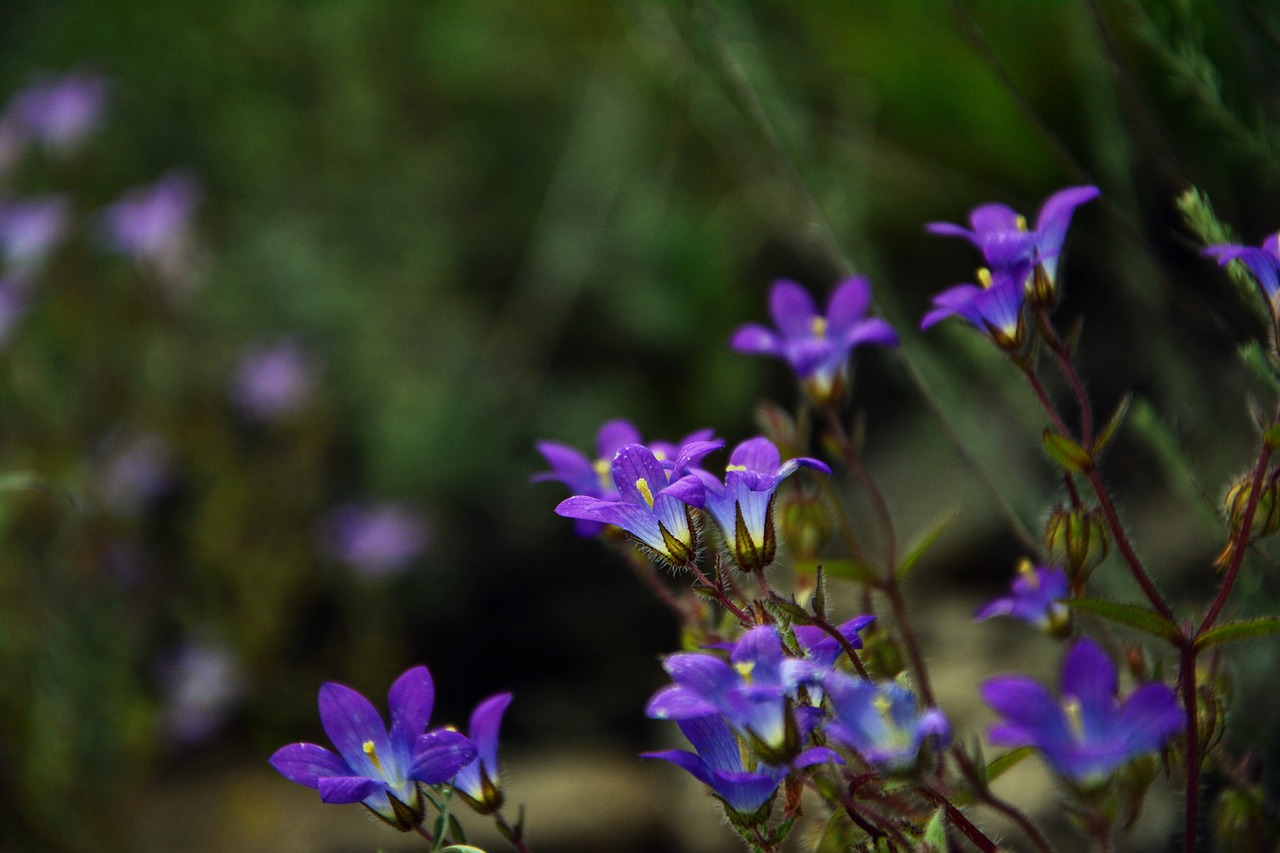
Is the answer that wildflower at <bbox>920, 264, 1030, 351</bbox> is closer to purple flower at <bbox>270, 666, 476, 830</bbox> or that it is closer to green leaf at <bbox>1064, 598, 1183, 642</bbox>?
green leaf at <bbox>1064, 598, 1183, 642</bbox>

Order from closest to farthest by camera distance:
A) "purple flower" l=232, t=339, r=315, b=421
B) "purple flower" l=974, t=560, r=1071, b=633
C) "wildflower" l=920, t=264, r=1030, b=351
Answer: "wildflower" l=920, t=264, r=1030, b=351, "purple flower" l=974, t=560, r=1071, b=633, "purple flower" l=232, t=339, r=315, b=421

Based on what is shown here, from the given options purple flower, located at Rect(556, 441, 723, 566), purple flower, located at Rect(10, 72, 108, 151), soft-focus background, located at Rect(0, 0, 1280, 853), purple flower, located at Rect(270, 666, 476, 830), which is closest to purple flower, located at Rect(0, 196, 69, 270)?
soft-focus background, located at Rect(0, 0, 1280, 853)

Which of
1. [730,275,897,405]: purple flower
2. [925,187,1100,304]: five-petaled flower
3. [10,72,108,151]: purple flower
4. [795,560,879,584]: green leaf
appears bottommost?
[795,560,879,584]: green leaf

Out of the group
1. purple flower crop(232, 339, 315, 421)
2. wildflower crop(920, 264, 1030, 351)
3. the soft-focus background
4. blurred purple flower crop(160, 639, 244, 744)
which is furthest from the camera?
purple flower crop(232, 339, 315, 421)

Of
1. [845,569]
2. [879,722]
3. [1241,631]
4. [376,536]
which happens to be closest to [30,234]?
[376,536]

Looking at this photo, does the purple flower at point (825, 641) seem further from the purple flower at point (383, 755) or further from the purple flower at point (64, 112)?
the purple flower at point (64, 112)

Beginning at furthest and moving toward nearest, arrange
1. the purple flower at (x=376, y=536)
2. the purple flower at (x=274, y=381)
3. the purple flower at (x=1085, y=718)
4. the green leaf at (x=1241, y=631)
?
1. the purple flower at (x=274, y=381)
2. the purple flower at (x=376, y=536)
3. the green leaf at (x=1241, y=631)
4. the purple flower at (x=1085, y=718)

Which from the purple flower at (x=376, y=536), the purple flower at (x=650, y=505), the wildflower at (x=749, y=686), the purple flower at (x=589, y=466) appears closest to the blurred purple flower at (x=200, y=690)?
the purple flower at (x=376, y=536)
